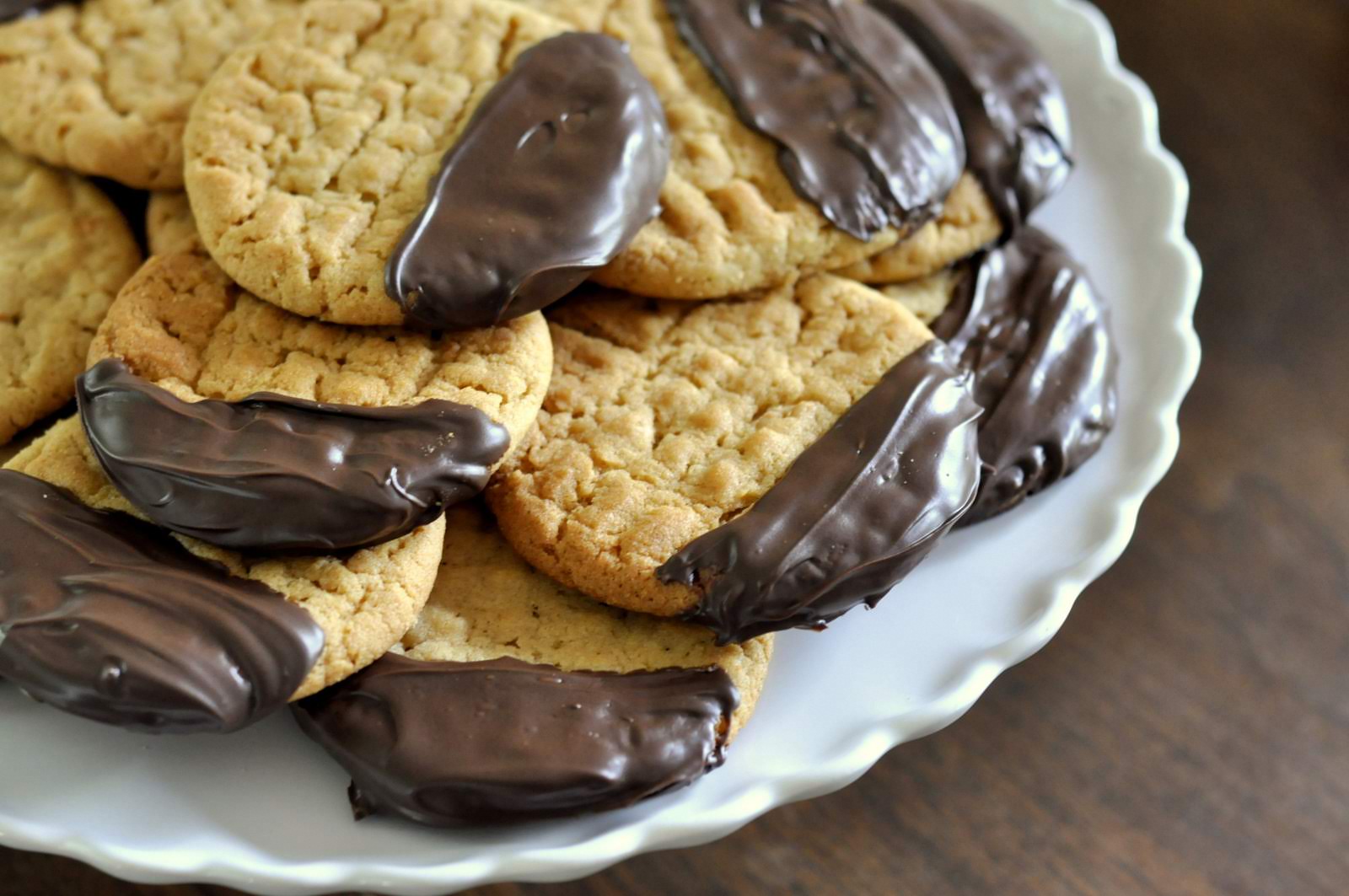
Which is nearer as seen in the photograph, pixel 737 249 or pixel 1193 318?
pixel 737 249

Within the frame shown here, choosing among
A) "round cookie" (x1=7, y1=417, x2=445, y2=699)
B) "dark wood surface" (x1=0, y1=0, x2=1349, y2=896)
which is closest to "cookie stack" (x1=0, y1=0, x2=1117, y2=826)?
"round cookie" (x1=7, y1=417, x2=445, y2=699)

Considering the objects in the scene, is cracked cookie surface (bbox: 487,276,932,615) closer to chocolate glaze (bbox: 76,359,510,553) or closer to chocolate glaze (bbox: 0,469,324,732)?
chocolate glaze (bbox: 76,359,510,553)

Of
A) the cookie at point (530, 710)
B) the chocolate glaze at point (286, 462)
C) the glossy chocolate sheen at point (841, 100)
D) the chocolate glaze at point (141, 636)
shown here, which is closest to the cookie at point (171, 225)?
the chocolate glaze at point (286, 462)

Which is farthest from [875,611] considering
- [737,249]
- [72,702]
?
[72,702]

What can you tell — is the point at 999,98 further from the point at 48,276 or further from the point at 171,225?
the point at 48,276

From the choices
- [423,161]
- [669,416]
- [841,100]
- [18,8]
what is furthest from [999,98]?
[18,8]

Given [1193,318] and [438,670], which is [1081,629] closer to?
[1193,318]
